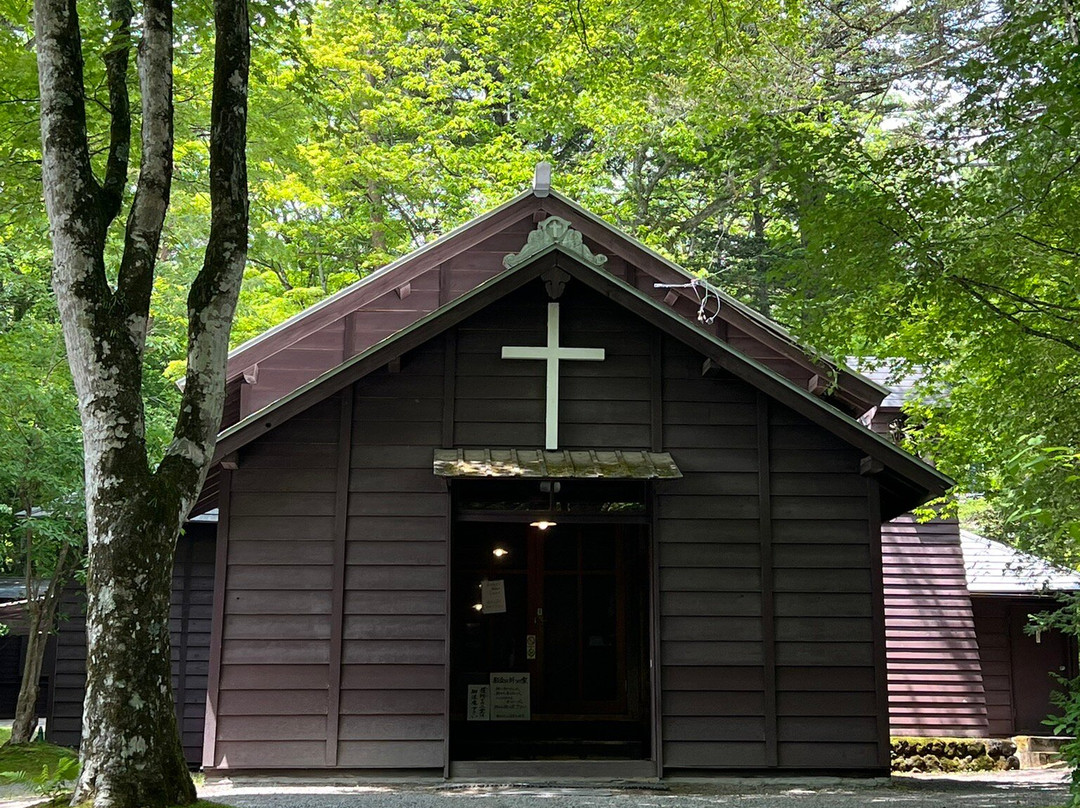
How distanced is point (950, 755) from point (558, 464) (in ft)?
31.1

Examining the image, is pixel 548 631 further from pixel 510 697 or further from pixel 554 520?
pixel 554 520

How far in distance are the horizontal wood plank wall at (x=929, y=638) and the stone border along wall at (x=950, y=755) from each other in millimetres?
497

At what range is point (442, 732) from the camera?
10.3m

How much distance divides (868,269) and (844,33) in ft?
49.7

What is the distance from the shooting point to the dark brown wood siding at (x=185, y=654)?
14805mm

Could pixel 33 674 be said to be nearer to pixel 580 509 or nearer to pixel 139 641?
pixel 580 509

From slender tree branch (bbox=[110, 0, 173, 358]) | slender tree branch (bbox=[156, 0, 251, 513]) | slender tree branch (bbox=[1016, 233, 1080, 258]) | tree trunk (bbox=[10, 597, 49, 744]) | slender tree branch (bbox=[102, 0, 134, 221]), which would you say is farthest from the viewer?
tree trunk (bbox=[10, 597, 49, 744])

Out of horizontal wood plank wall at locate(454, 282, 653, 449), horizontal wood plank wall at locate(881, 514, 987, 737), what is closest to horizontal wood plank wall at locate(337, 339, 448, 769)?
horizontal wood plank wall at locate(454, 282, 653, 449)

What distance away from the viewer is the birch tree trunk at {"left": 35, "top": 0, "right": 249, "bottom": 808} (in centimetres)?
547

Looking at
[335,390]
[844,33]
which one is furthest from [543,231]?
[844,33]

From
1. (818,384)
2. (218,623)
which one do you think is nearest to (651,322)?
(818,384)

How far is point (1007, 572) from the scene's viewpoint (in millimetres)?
17625

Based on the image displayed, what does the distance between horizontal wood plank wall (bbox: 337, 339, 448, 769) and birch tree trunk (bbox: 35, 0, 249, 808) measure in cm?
445

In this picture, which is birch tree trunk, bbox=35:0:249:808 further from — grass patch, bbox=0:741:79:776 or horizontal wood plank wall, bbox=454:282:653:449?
grass patch, bbox=0:741:79:776
